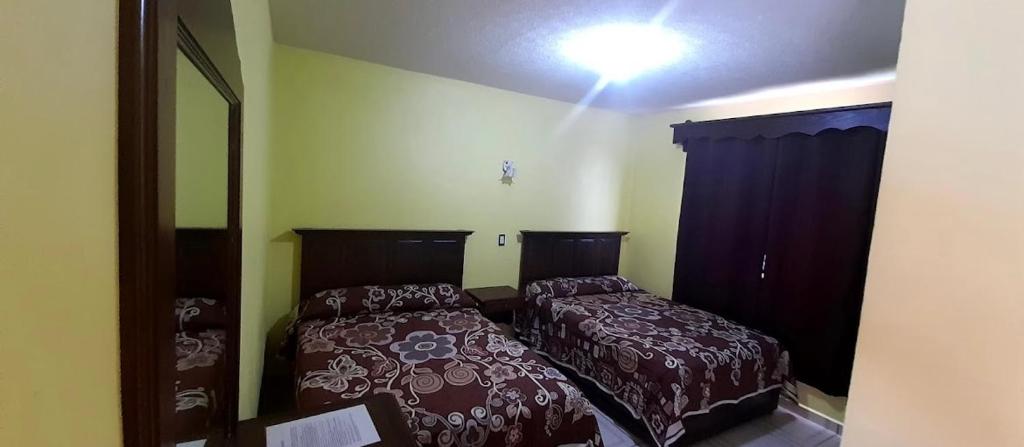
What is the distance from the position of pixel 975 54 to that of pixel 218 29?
1313 mm

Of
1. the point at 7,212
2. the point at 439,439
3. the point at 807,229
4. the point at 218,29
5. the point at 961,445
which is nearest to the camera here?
the point at 7,212

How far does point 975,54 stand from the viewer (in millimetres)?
755

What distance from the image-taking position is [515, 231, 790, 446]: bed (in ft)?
7.76

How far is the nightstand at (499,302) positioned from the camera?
129 inches

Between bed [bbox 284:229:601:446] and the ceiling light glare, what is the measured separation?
1637 mm

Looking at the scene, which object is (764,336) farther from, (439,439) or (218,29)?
(218,29)

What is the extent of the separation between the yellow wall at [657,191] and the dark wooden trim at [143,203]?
3.68 metres

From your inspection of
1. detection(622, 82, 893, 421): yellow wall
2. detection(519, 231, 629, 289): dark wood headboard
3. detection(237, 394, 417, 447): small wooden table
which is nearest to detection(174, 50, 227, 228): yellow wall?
detection(237, 394, 417, 447): small wooden table

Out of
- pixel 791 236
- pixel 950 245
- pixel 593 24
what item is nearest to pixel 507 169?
pixel 593 24

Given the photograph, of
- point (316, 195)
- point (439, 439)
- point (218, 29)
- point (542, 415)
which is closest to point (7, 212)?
point (218, 29)

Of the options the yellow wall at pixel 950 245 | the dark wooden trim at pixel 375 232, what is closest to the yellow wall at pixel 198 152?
the yellow wall at pixel 950 245

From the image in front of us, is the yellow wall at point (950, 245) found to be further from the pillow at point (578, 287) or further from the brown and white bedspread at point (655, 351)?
the pillow at point (578, 287)

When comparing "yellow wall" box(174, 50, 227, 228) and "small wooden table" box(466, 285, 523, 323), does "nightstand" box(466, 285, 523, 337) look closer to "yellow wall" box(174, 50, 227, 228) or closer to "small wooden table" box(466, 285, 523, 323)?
"small wooden table" box(466, 285, 523, 323)

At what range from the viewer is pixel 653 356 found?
2.44 meters
